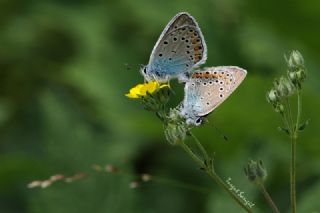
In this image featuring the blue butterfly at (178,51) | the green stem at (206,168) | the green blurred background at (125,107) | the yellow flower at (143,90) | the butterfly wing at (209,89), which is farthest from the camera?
the green blurred background at (125,107)

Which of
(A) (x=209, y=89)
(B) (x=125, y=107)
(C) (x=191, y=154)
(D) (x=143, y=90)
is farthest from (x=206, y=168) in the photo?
(B) (x=125, y=107)

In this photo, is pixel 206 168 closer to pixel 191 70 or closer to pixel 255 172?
pixel 255 172

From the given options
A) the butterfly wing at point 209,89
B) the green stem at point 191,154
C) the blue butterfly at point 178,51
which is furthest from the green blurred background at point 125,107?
the green stem at point 191,154

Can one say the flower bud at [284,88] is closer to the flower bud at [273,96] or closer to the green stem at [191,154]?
the flower bud at [273,96]

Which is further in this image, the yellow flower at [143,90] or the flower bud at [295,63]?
the yellow flower at [143,90]

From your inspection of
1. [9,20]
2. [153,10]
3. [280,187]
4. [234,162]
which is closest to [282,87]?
[234,162]

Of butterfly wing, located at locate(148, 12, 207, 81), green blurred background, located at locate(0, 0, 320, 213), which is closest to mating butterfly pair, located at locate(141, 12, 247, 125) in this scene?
butterfly wing, located at locate(148, 12, 207, 81)

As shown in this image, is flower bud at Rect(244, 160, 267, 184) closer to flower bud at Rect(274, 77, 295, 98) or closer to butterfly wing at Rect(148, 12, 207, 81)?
flower bud at Rect(274, 77, 295, 98)

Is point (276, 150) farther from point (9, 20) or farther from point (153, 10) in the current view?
point (9, 20)
